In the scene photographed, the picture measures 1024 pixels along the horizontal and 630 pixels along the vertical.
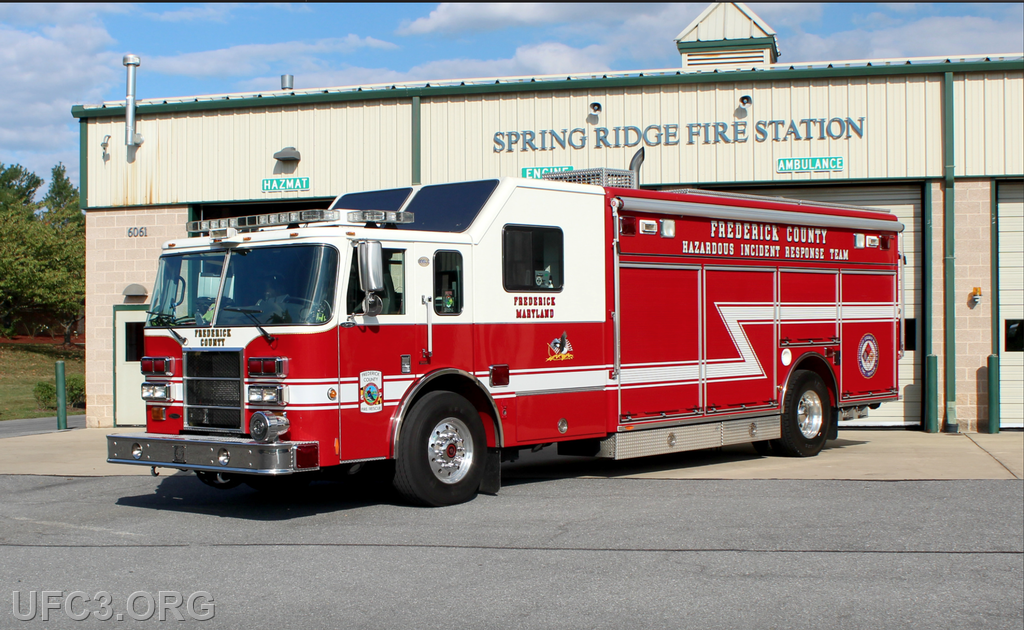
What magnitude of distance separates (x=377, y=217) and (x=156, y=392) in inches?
100

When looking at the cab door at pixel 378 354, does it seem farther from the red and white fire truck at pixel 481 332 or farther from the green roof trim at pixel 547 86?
the green roof trim at pixel 547 86

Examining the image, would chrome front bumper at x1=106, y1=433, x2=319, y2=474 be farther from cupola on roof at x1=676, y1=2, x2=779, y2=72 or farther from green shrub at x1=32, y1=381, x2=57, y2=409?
green shrub at x1=32, y1=381, x2=57, y2=409

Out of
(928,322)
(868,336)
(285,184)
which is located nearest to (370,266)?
(868,336)

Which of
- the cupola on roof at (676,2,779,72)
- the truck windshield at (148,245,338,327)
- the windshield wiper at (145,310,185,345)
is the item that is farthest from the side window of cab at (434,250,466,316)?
the cupola on roof at (676,2,779,72)

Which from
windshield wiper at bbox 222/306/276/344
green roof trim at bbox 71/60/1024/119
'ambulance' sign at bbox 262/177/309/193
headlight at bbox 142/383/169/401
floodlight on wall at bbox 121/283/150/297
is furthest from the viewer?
'ambulance' sign at bbox 262/177/309/193

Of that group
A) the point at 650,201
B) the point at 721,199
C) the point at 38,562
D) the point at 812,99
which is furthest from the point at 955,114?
the point at 38,562

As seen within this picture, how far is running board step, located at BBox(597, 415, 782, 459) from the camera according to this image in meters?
10.9

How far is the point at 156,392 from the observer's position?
9461mm

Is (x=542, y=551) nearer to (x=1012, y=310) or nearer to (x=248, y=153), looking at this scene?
(x=1012, y=310)

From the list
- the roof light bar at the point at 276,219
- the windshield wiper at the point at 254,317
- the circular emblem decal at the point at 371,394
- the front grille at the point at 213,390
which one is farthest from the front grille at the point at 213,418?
the roof light bar at the point at 276,219

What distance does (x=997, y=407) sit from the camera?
16.2 m

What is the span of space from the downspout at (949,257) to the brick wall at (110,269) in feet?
40.4

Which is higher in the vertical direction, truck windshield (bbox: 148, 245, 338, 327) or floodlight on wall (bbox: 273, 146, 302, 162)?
floodlight on wall (bbox: 273, 146, 302, 162)

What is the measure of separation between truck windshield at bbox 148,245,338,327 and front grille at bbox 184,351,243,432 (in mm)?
310
